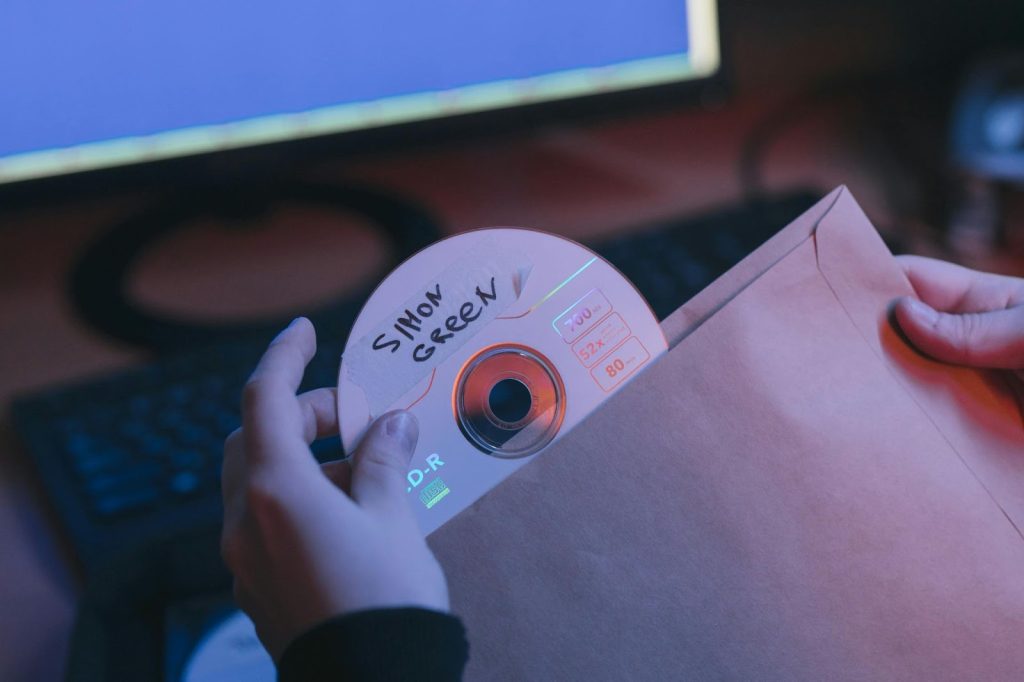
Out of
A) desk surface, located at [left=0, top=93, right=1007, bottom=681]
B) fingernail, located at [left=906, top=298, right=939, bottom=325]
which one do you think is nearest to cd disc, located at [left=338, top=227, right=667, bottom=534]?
fingernail, located at [left=906, top=298, right=939, bottom=325]

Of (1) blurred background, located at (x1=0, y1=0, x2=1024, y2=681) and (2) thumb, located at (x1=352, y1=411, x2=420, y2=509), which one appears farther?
(1) blurred background, located at (x1=0, y1=0, x2=1024, y2=681)

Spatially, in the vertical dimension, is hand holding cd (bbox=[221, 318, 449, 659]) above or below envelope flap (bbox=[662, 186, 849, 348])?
below

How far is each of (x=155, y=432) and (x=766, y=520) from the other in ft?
0.97

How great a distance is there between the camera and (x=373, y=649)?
0.90 feet

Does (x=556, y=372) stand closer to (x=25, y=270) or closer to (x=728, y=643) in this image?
(x=728, y=643)

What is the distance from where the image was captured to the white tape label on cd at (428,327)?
33 centimetres

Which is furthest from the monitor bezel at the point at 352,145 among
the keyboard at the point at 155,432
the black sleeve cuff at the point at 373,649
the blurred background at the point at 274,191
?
the black sleeve cuff at the point at 373,649

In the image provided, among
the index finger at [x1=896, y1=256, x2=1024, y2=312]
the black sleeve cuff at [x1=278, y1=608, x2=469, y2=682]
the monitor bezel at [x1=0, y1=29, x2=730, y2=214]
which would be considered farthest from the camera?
the monitor bezel at [x1=0, y1=29, x2=730, y2=214]

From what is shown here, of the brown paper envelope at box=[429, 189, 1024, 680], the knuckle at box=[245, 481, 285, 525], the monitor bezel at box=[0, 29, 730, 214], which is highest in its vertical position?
the monitor bezel at box=[0, 29, 730, 214]

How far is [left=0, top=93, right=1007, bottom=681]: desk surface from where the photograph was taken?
0.56 meters

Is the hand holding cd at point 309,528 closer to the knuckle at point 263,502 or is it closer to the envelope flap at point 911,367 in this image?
the knuckle at point 263,502

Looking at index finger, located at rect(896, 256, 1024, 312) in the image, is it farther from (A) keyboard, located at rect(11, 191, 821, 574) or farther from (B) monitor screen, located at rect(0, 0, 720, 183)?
(B) monitor screen, located at rect(0, 0, 720, 183)

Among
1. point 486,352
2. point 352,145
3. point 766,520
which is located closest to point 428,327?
point 486,352

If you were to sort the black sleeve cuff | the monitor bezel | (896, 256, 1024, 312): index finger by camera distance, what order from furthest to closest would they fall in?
the monitor bezel
(896, 256, 1024, 312): index finger
the black sleeve cuff
